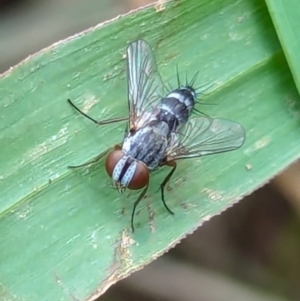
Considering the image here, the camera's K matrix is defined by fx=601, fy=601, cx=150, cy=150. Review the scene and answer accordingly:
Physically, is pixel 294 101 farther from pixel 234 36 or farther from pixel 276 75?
pixel 234 36

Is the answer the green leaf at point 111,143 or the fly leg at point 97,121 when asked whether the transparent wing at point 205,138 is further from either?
the fly leg at point 97,121

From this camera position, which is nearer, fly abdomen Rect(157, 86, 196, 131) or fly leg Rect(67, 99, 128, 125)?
fly leg Rect(67, 99, 128, 125)

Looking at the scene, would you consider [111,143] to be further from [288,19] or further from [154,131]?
[288,19]

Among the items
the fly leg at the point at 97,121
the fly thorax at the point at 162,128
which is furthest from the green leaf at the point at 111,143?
the fly thorax at the point at 162,128

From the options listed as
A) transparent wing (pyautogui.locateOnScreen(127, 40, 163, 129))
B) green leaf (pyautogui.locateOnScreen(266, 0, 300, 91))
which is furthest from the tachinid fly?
green leaf (pyautogui.locateOnScreen(266, 0, 300, 91))

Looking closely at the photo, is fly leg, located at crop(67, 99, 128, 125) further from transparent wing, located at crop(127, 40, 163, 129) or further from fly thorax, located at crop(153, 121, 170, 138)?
fly thorax, located at crop(153, 121, 170, 138)

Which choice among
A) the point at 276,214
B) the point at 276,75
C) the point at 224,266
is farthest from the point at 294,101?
the point at 224,266

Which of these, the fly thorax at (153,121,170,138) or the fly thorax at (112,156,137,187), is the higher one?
the fly thorax at (112,156,137,187)
